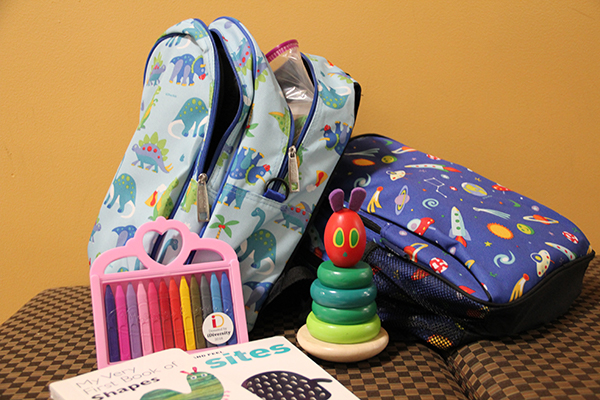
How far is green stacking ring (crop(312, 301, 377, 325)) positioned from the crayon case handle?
141 mm

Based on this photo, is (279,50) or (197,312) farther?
(279,50)

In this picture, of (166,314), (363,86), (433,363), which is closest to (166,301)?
(166,314)

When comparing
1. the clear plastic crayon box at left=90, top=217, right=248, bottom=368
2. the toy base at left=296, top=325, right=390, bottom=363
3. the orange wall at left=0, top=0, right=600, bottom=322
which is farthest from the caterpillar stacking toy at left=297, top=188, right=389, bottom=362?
the orange wall at left=0, top=0, right=600, bottom=322

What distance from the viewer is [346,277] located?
0.52 metres

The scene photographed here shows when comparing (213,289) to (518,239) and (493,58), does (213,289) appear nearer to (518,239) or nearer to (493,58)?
(518,239)

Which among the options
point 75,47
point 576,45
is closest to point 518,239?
point 576,45

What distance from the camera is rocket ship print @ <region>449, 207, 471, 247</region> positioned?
588 millimetres

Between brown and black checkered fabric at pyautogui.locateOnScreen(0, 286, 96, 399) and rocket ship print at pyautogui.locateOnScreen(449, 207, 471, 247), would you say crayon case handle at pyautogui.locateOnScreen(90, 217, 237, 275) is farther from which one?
rocket ship print at pyautogui.locateOnScreen(449, 207, 471, 247)

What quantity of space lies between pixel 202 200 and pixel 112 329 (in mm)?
192

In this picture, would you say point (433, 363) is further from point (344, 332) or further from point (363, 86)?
point (363, 86)

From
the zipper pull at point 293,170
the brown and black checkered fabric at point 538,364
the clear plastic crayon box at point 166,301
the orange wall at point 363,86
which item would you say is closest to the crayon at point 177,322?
the clear plastic crayon box at point 166,301

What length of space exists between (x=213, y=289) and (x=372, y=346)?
0.71 ft

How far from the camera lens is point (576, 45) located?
0.99 meters

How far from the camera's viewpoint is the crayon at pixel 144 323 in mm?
522
